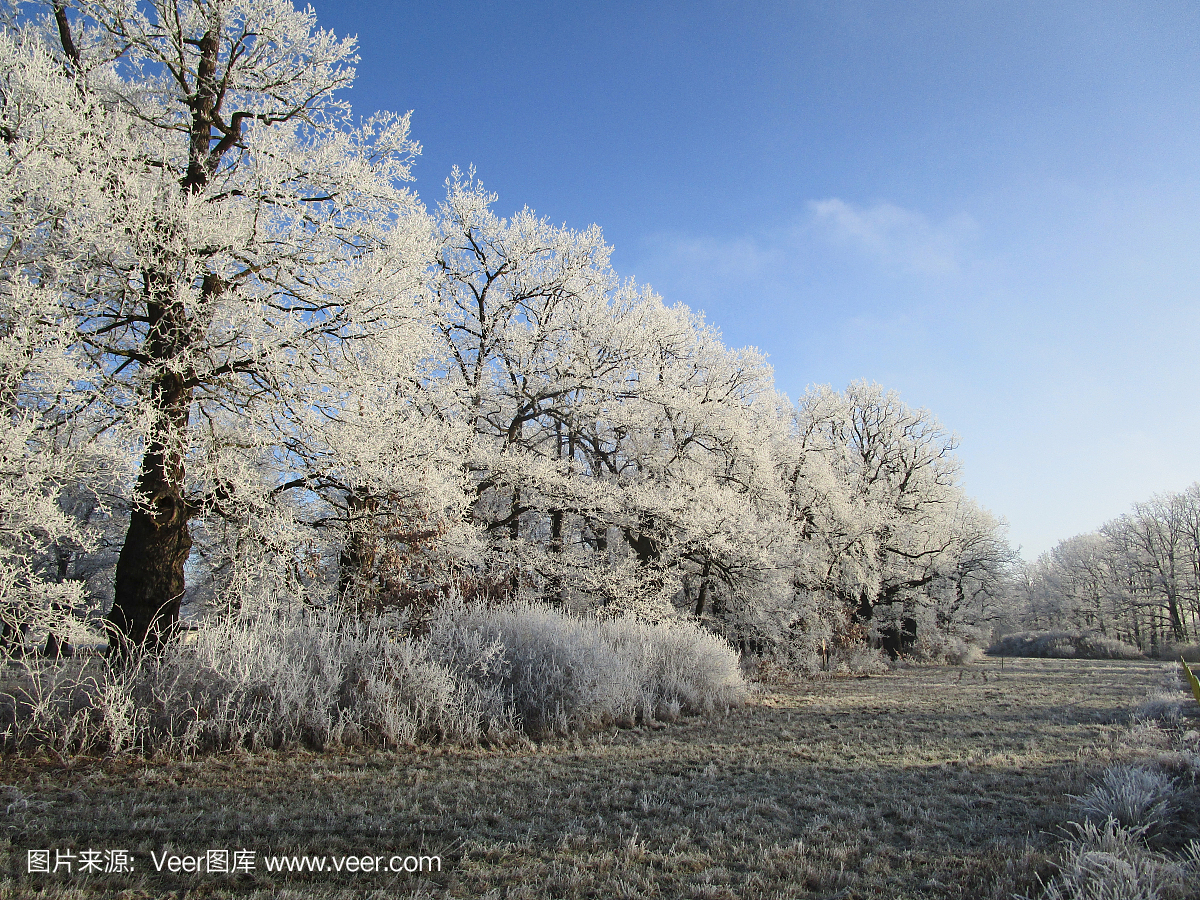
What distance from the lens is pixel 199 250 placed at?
770 centimetres

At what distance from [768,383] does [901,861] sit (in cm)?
1947

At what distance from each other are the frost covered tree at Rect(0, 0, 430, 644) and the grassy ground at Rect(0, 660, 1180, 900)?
334 centimetres

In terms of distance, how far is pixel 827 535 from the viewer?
77.4 feet

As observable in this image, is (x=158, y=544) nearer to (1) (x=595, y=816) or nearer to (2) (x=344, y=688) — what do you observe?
Result: (2) (x=344, y=688)

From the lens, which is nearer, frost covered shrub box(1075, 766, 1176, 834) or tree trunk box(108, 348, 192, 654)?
frost covered shrub box(1075, 766, 1176, 834)

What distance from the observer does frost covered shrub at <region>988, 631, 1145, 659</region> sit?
32500 mm

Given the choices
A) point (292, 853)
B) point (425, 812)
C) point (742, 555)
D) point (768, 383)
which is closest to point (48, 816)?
point (292, 853)

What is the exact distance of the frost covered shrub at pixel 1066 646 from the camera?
3250cm

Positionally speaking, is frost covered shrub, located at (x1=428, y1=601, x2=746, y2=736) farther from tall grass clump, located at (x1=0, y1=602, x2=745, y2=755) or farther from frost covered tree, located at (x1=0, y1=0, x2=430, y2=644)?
frost covered tree, located at (x1=0, y1=0, x2=430, y2=644)

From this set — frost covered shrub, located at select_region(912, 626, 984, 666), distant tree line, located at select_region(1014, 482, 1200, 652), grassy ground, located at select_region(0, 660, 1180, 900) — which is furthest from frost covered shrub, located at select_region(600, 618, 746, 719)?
distant tree line, located at select_region(1014, 482, 1200, 652)

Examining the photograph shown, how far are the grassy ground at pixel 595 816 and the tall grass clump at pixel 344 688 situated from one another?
0.43m

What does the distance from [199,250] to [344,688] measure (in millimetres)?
5861

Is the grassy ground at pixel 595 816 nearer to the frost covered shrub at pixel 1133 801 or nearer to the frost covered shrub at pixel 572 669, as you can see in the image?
the frost covered shrub at pixel 1133 801

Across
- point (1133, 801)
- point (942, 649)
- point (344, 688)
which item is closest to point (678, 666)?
point (344, 688)
